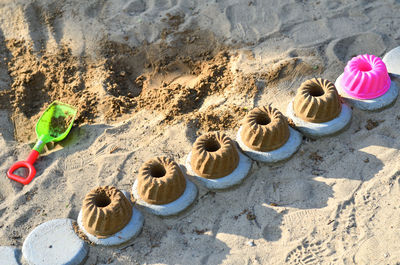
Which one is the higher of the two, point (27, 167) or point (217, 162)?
point (217, 162)

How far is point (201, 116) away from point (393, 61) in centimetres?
174

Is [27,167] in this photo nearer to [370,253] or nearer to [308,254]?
[308,254]

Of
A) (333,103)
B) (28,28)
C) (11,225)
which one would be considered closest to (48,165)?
(11,225)

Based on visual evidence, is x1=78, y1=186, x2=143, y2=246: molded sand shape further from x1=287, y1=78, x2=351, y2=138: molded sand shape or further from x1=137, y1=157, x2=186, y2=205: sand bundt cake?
x1=287, y1=78, x2=351, y2=138: molded sand shape

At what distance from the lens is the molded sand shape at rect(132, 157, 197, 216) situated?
11.6 ft

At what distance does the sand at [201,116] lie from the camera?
3.45 m

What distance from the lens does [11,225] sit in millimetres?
3730

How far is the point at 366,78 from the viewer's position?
13.0ft

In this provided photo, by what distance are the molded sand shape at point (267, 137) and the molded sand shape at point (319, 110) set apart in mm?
134

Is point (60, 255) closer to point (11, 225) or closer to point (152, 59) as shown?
point (11, 225)

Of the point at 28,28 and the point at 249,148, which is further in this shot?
the point at 28,28

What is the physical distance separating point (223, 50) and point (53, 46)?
69.7 inches

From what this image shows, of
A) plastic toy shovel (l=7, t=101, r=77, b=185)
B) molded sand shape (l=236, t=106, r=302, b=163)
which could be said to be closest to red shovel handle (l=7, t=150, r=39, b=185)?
plastic toy shovel (l=7, t=101, r=77, b=185)

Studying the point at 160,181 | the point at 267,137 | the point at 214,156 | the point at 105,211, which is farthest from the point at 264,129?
the point at 105,211
